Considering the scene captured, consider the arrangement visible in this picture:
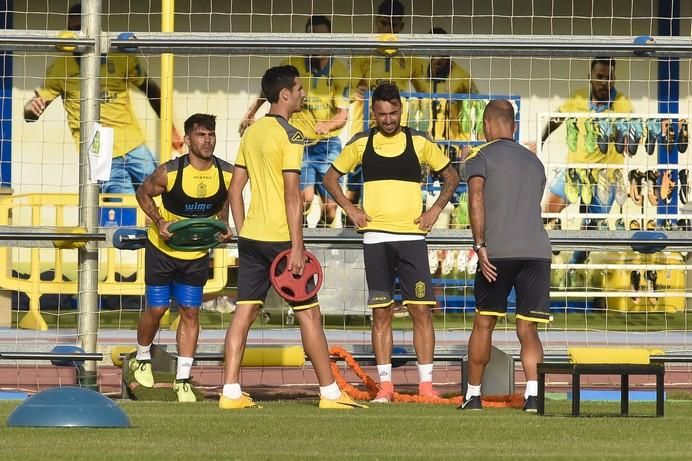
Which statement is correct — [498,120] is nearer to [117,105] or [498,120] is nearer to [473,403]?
[473,403]

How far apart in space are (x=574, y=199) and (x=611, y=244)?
9004 mm

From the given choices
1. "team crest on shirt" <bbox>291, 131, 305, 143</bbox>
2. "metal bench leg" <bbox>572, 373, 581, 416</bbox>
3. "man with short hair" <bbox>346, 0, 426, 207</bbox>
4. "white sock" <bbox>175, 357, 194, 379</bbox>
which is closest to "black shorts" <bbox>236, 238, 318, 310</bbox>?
"team crest on shirt" <bbox>291, 131, 305, 143</bbox>

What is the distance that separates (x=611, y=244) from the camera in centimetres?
1240

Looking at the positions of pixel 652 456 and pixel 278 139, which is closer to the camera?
pixel 652 456

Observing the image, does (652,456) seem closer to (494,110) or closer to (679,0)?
(494,110)

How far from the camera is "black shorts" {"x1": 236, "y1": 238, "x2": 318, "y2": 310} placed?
10.8 m

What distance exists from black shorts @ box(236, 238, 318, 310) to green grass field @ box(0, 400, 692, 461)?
0.72m

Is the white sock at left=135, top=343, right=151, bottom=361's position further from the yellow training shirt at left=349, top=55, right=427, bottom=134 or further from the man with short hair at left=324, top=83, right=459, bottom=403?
the yellow training shirt at left=349, top=55, right=427, bottom=134

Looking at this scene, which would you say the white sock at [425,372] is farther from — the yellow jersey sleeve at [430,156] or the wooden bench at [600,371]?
the wooden bench at [600,371]

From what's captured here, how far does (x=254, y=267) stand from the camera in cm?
1085

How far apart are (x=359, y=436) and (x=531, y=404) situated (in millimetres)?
2031

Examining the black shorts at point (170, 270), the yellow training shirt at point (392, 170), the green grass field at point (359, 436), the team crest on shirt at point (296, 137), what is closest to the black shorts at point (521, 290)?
the green grass field at point (359, 436)

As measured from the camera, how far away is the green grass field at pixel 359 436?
7926mm

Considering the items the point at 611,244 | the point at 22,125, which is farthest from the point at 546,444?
the point at 22,125
